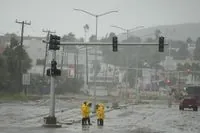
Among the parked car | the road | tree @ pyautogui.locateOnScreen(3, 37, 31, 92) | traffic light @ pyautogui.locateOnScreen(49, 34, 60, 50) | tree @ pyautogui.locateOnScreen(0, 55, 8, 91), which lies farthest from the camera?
tree @ pyautogui.locateOnScreen(3, 37, 31, 92)

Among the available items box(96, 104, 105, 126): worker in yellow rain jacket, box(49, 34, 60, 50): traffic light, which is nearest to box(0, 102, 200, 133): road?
box(96, 104, 105, 126): worker in yellow rain jacket

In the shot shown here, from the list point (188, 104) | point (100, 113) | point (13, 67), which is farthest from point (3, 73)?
point (100, 113)

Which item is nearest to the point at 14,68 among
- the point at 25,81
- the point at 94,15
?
the point at 25,81

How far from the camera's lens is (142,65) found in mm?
189500

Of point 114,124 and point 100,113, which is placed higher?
point 100,113

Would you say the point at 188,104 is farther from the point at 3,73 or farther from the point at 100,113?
the point at 100,113

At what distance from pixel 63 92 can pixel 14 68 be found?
81.7 feet

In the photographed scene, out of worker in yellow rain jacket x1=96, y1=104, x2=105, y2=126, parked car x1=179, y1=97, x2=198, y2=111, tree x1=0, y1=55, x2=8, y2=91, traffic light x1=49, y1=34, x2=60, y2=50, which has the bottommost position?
parked car x1=179, y1=97, x2=198, y2=111

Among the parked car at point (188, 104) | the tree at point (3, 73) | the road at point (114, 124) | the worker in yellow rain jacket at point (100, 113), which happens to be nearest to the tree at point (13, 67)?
the tree at point (3, 73)

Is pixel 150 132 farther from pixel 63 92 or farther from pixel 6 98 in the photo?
pixel 63 92

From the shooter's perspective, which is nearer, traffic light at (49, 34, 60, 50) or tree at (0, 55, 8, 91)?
traffic light at (49, 34, 60, 50)

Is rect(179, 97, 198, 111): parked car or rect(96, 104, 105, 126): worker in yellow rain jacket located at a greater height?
rect(96, 104, 105, 126): worker in yellow rain jacket

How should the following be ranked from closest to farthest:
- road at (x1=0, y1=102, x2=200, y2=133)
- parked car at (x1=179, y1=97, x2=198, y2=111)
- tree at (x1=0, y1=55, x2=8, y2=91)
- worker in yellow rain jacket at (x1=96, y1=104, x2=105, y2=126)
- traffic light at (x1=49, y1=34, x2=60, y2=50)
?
road at (x1=0, y1=102, x2=200, y2=133), worker in yellow rain jacket at (x1=96, y1=104, x2=105, y2=126), traffic light at (x1=49, y1=34, x2=60, y2=50), parked car at (x1=179, y1=97, x2=198, y2=111), tree at (x1=0, y1=55, x2=8, y2=91)

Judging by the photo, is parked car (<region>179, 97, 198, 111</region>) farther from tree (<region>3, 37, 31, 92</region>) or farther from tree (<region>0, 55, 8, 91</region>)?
tree (<region>3, 37, 31, 92</region>)
